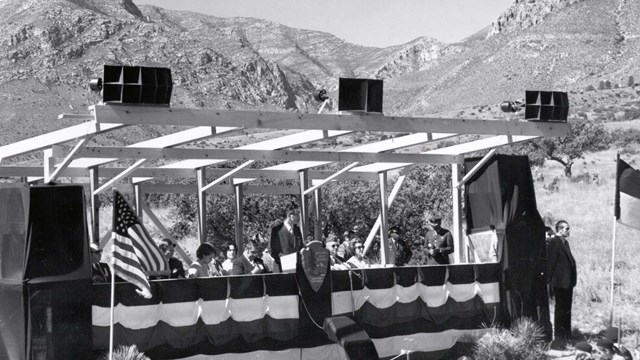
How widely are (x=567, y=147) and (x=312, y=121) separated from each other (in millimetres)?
40051

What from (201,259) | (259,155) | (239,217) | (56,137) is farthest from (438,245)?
(56,137)

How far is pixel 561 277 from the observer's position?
14734mm

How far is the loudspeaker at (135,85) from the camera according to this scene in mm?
10180

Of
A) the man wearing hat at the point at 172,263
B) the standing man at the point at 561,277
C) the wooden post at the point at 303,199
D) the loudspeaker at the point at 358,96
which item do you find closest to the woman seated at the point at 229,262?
the man wearing hat at the point at 172,263

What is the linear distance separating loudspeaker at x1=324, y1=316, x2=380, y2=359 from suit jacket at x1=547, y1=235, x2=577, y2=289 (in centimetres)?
461

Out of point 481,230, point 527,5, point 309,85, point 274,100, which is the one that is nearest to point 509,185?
point 481,230

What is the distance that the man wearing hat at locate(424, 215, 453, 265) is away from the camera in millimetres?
15250

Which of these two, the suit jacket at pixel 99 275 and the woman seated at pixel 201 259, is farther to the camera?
the woman seated at pixel 201 259

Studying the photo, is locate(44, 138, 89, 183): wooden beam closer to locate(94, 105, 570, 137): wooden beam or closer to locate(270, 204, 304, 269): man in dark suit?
locate(94, 105, 570, 137): wooden beam

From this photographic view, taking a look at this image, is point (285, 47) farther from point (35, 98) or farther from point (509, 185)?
point (509, 185)

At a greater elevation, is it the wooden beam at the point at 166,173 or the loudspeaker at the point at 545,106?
the loudspeaker at the point at 545,106

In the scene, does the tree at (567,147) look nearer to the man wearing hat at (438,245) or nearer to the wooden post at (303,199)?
the wooden post at (303,199)

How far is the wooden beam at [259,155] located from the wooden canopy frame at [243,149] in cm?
1

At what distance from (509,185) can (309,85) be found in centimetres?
14521
